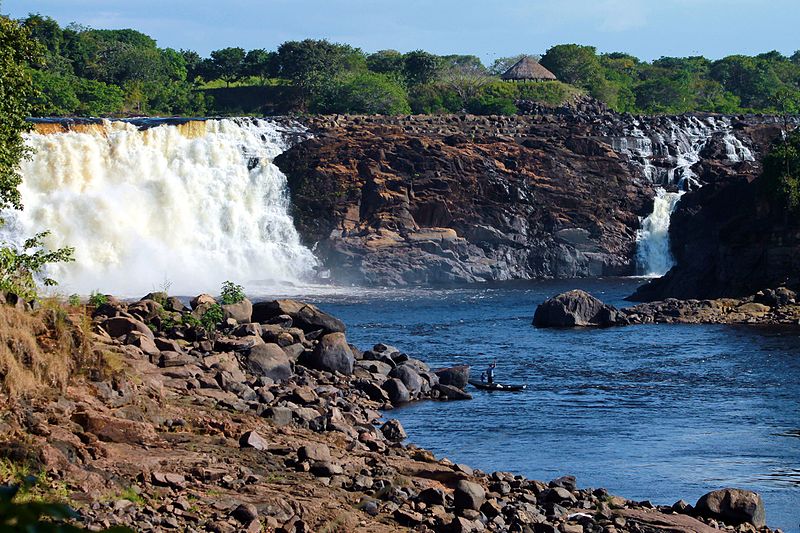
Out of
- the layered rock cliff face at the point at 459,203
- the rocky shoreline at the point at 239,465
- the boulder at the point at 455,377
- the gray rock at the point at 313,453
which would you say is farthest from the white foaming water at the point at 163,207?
the gray rock at the point at 313,453

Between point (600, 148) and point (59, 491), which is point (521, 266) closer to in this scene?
point (600, 148)

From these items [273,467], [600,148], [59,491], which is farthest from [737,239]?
[59,491]

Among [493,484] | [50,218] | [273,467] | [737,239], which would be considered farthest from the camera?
[50,218]

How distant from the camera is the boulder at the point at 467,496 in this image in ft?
55.3

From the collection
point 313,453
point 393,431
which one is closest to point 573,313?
point 393,431

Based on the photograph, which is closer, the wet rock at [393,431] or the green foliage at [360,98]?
the wet rock at [393,431]

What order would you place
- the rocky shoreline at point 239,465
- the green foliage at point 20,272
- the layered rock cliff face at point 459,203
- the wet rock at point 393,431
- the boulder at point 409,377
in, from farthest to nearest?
the layered rock cliff face at point 459,203 → the boulder at point 409,377 → the wet rock at point 393,431 → the green foliage at point 20,272 → the rocky shoreline at point 239,465

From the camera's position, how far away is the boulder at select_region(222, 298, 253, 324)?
33.7 metres

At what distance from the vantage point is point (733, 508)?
1839cm

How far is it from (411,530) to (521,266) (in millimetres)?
60075

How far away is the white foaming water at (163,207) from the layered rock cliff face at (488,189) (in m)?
2.49

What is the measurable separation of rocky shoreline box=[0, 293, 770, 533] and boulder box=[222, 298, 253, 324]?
613cm

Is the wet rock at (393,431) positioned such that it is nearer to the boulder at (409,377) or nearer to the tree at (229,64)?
the boulder at (409,377)

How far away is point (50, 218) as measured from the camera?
62469mm
